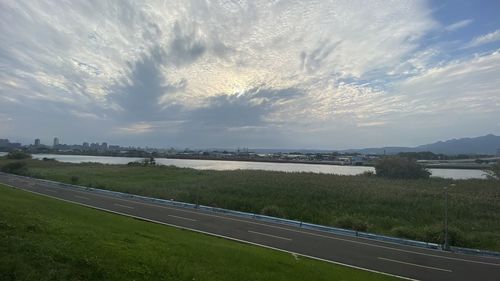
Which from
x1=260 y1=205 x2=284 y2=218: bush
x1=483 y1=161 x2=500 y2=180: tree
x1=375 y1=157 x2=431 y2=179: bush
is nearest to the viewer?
x1=260 y1=205 x2=284 y2=218: bush

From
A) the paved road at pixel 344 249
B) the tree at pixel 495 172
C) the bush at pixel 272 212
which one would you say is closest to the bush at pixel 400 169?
the tree at pixel 495 172

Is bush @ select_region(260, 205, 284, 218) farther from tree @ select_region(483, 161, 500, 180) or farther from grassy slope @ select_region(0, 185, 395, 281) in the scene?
tree @ select_region(483, 161, 500, 180)

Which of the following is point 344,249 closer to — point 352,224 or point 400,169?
point 352,224

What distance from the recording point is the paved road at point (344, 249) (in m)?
21.2

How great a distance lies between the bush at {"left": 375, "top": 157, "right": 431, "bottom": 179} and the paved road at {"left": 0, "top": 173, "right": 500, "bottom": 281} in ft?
230

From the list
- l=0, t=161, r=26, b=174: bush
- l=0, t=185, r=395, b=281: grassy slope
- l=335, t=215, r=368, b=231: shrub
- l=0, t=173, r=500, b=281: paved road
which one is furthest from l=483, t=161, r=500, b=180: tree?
l=0, t=161, r=26, b=174: bush

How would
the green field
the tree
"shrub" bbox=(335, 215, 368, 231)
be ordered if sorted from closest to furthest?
the green field
"shrub" bbox=(335, 215, 368, 231)
the tree

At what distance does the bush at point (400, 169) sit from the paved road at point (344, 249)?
70.0 meters

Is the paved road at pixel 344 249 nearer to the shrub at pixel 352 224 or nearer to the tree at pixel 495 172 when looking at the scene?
the shrub at pixel 352 224

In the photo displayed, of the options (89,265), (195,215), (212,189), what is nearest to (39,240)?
(89,265)

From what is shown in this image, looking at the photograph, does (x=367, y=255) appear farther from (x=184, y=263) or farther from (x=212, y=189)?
(x=212, y=189)

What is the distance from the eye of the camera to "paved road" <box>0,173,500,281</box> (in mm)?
21172

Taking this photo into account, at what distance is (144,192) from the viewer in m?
54.3

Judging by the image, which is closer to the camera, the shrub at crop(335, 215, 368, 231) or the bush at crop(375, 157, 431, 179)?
the shrub at crop(335, 215, 368, 231)
